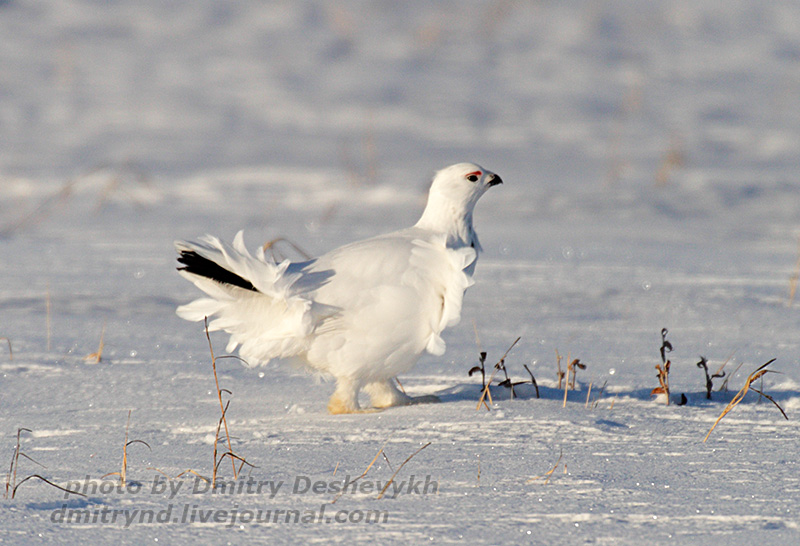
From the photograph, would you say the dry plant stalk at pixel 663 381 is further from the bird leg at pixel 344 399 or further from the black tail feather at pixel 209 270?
the black tail feather at pixel 209 270

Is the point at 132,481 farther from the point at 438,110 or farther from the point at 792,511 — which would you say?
the point at 438,110

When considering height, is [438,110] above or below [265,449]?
above

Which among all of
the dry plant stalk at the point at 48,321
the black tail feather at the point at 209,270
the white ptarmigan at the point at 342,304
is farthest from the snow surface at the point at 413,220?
the black tail feather at the point at 209,270

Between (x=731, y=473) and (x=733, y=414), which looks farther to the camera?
(x=733, y=414)

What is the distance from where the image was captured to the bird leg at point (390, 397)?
2.92m

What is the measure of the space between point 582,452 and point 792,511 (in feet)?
1.71

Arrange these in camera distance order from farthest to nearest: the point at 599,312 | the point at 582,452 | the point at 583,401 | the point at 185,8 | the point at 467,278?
the point at 185,8, the point at 599,312, the point at 583,401, the point at 467,278, the point at 582,452

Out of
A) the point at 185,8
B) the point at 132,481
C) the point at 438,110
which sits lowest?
the point at 132,481

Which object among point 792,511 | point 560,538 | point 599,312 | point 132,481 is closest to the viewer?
point 560,538

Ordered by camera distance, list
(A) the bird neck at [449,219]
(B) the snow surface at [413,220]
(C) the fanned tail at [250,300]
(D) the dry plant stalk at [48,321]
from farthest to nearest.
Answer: (D) the dry plant stalk at [48,321] → (A) the bird neck at [449,219] → (C) the fanned tail at [250,300] → (B) the snow surface at [413,220]

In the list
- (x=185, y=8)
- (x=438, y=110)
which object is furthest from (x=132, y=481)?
(x=185, y=8)

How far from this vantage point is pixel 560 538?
1.79m

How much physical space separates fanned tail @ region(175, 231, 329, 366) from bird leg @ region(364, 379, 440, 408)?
0.27 m

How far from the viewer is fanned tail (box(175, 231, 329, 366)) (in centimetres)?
273
